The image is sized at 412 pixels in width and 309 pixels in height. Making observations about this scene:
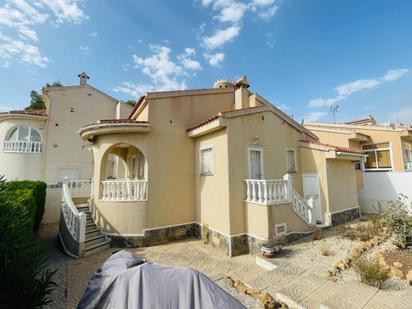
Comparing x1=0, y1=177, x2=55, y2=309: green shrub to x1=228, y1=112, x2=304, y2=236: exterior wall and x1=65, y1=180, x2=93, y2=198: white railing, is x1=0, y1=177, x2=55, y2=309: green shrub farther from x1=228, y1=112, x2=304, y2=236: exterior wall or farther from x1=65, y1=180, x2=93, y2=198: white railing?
x1=65, y1=180, x2=93, y2=198: white railing

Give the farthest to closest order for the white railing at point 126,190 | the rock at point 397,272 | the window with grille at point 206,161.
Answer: the window with grille at point 206,161 < the white railing at point 126,190 < the rock at point 397,272

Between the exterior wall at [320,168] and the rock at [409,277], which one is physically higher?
the exterior wall at [320,168]

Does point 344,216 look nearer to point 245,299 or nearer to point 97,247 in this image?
point 245,299

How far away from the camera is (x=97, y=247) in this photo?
33.1 ft

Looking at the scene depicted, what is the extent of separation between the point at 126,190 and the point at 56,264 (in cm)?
415

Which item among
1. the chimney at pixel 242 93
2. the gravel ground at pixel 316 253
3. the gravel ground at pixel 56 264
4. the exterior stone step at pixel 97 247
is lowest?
the gravel ground at pixel 56 264

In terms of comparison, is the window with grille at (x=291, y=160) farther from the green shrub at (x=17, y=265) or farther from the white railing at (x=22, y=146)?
the white railing at (x=22, y=146)

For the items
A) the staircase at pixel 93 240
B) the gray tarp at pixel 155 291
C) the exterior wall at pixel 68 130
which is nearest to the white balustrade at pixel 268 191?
the gray tarp at pixel 155 291

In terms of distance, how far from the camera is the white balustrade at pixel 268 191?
365 inches

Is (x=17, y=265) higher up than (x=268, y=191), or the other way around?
(x=268, y=191)

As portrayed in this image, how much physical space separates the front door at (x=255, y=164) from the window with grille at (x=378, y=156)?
13.0m


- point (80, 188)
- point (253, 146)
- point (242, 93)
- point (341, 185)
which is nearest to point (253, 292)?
point (253, 146)

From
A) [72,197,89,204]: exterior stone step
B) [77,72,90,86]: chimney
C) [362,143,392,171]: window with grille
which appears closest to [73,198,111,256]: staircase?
[72,197,89,204]: exterior stone step

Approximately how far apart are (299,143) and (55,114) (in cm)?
2049
